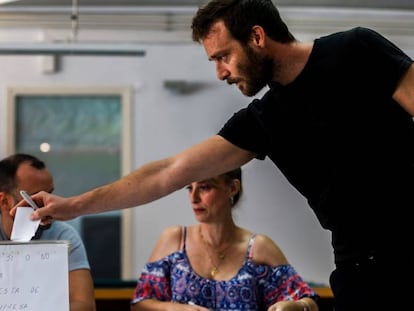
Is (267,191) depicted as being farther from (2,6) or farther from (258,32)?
(258,32)

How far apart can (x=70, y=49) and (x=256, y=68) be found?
6.41 feet

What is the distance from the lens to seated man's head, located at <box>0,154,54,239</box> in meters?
2.17

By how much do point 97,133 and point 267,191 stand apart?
896mm

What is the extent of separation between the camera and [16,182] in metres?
2.18

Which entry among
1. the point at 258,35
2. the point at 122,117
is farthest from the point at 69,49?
the point at 258,35

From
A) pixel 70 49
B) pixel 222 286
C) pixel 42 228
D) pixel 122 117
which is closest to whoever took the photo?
pixel 42 228

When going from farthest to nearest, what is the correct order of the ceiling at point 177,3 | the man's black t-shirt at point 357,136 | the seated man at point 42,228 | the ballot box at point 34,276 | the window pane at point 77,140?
the window pane at point 77,140
the ceiling at point 177,3
the seated man at point 42,228
the ballot box at point 34,276
the man's black t-shirt at point 357,136

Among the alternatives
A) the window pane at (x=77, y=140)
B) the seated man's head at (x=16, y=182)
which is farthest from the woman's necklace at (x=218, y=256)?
the window pane at (x=77, y=140)

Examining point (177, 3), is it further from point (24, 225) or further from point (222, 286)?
point (24, 225)

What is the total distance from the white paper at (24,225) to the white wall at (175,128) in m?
1.95

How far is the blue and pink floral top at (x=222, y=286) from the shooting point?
2303 millimetres

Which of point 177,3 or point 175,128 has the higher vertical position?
point 177,3

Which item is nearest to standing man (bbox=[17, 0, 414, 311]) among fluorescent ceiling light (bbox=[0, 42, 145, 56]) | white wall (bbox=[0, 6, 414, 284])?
fluorescent ceiling light (bbox=[0, 42, 145, 56])

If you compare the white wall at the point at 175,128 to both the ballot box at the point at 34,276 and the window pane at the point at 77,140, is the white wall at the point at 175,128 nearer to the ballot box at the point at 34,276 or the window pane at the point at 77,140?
the window pane at the point at 77,140
